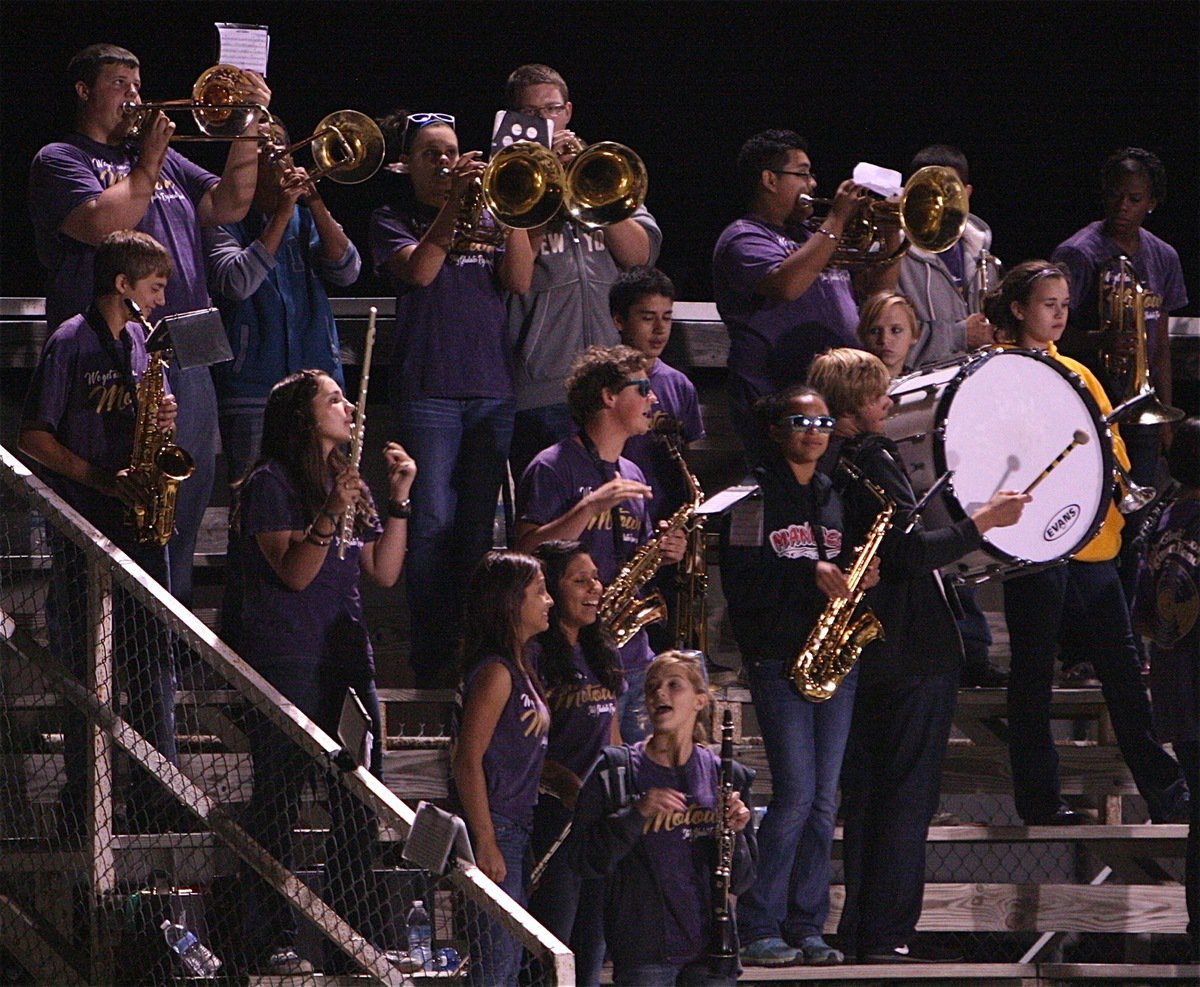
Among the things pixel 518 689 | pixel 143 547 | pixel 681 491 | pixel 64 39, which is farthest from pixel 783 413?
pixel 64 39

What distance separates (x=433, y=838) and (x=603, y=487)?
1.62 meters

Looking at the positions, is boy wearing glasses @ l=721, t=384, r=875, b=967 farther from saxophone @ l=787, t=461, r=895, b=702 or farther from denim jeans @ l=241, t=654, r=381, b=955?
denim jeans @ l=241, t=654, r=381, b=955

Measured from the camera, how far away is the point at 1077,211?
9.63m

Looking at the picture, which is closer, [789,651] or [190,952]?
[190,952]

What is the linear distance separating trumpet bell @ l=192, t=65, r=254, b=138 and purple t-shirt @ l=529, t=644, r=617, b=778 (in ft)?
7.20

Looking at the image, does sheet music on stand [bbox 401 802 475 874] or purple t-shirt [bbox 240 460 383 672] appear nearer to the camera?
sheet music on stand [bbox 401 802 475 874]

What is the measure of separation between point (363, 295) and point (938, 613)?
12.8 ft

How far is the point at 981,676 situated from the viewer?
733 cm

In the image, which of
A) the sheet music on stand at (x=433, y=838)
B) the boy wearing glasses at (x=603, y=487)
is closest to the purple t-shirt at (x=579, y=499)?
the boy wearing glasses at (x=603, y=487)

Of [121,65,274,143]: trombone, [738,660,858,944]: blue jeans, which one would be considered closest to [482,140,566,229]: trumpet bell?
[121,65,274,143]: trombone

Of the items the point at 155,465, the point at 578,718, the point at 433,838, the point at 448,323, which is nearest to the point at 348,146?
the point at 448,323

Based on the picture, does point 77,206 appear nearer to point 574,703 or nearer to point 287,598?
point 287,598

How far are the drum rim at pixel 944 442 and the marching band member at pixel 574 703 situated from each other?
130cm

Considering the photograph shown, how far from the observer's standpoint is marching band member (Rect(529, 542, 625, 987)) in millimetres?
5680
